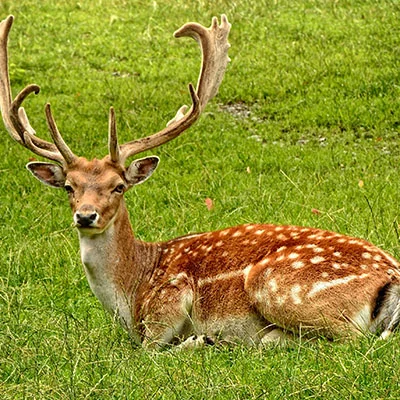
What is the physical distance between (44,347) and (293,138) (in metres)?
6.75

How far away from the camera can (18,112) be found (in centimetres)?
760

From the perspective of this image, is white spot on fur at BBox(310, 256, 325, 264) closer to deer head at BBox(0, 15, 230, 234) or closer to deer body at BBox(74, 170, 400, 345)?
deer body at BBox(74, 170, 400, 345)

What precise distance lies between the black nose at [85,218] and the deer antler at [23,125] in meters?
0.60

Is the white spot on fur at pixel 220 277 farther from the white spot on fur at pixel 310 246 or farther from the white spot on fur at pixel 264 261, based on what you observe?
the white spot on fur at pixel 310 246

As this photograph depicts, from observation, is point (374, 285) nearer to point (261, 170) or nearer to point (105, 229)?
point (105, 229)

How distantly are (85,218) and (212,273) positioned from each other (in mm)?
855

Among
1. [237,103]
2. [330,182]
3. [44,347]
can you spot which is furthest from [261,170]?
[44,347]

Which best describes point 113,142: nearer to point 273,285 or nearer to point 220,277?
point 220,277

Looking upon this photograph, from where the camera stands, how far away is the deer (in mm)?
6172

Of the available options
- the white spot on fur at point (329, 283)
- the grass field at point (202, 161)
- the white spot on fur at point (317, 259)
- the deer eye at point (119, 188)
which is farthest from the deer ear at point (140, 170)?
the white spot on fur at point (329, 283)

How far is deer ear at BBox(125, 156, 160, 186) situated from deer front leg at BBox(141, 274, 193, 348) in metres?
0.73

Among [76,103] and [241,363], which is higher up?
[241,363]

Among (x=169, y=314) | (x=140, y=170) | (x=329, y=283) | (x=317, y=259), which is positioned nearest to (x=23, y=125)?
(x=140, y=170)

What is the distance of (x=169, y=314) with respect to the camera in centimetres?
680
